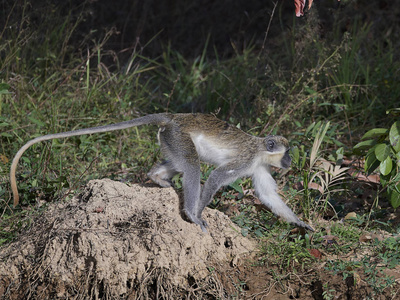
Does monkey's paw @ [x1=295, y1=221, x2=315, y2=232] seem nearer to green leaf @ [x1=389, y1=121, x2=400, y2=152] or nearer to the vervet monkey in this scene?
the vervet monkey

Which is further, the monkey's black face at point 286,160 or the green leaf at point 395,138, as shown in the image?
the monkey's black face at point 286,160

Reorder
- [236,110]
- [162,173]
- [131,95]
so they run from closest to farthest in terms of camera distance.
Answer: [162,173] < [236,110] < [131,95]

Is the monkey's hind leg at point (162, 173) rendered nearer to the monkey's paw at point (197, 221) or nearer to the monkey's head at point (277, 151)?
the monkey's paw at point (197, 221)

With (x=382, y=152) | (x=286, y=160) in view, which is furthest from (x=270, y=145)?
(x=382, y=152)

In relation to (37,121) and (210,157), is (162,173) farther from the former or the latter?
(37,121)

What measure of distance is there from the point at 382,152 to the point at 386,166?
4.3 inches

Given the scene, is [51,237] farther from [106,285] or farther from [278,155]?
[278,155]

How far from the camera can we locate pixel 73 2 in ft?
23.4

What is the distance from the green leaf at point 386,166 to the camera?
433 cm

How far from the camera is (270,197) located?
4590mm

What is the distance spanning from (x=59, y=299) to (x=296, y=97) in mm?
3056

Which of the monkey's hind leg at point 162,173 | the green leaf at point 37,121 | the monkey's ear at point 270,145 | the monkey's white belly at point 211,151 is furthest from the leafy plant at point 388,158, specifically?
the green leaf at point 37,121

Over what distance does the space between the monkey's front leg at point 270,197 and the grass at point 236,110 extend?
0.12m

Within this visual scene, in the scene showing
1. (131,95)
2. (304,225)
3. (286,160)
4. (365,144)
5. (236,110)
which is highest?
(365,144)
